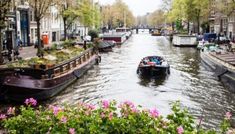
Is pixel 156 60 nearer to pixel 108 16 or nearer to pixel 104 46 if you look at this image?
pixel 104 46

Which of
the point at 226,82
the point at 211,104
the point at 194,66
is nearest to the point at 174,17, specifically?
the point at 194,66

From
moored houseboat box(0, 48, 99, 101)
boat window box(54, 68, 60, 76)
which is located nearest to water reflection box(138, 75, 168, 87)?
moored houseboat box(0, 48, 99, 101)

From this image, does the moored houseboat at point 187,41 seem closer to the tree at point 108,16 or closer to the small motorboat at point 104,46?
the small motorboat at point 104,46

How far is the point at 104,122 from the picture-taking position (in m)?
7.66

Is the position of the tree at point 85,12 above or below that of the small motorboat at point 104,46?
above

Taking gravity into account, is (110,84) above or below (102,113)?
below

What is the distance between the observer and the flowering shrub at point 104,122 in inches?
289

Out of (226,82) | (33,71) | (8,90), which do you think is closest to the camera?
(8,90)

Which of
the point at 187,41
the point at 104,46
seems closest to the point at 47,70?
the point at 104,46

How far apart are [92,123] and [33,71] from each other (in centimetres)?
1531

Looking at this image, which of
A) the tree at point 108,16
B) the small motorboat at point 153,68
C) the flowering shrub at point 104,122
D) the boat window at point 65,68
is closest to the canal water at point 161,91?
the small motorboat at point 153,68

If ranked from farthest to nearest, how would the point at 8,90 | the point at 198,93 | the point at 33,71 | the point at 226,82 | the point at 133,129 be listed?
the point at 226,82, the point at 198,93, the point at 33,71, the point at 8,90, the point at 133,129

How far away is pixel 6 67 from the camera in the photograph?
2175 centimetres

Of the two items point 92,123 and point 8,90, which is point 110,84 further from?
point 92,123
